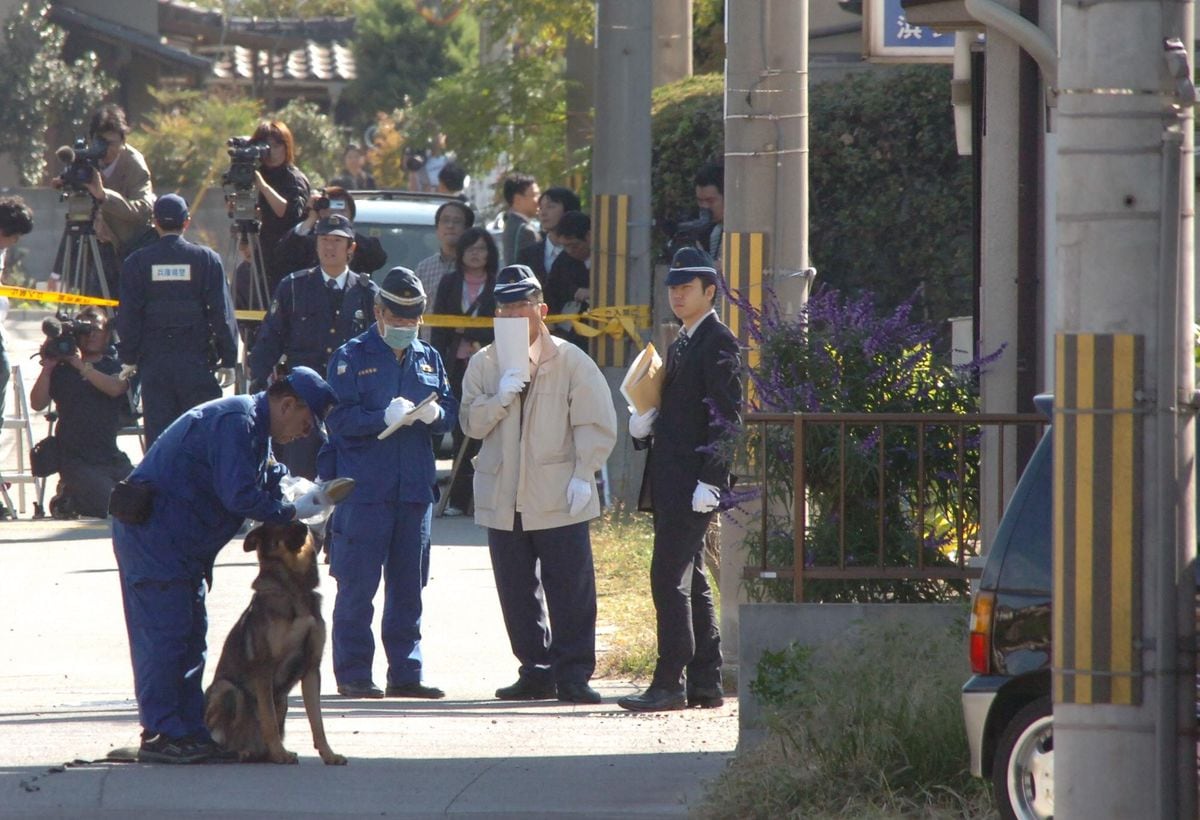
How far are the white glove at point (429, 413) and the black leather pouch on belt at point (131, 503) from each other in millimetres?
1822

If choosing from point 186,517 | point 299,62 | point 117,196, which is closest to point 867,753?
point 186,517

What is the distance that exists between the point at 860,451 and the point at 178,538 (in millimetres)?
2448

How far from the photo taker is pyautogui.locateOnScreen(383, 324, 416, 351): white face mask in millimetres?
8750

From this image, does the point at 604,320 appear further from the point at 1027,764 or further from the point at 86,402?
the point at 1027,764

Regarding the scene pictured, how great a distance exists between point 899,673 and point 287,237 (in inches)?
321

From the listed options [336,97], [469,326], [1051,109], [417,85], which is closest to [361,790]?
[1051,109]

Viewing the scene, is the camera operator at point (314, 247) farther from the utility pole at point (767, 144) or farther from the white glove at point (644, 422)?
the white glove at point (644, 422)

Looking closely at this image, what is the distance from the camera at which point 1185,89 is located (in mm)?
4480

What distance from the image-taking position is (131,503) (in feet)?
22.6

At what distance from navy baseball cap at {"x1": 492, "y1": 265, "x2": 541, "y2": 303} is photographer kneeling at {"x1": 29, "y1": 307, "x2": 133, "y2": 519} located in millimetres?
4956

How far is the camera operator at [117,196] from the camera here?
14.7 meters

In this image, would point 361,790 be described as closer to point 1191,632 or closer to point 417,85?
point 1191,632

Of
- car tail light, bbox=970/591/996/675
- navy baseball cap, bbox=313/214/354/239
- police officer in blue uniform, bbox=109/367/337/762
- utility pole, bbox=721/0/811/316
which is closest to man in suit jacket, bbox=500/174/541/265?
navy baseball cap, bbox=313/214/354/239

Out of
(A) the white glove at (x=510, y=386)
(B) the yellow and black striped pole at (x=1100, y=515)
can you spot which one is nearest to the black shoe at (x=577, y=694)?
(A) the white glove at (x=510, y=386)
